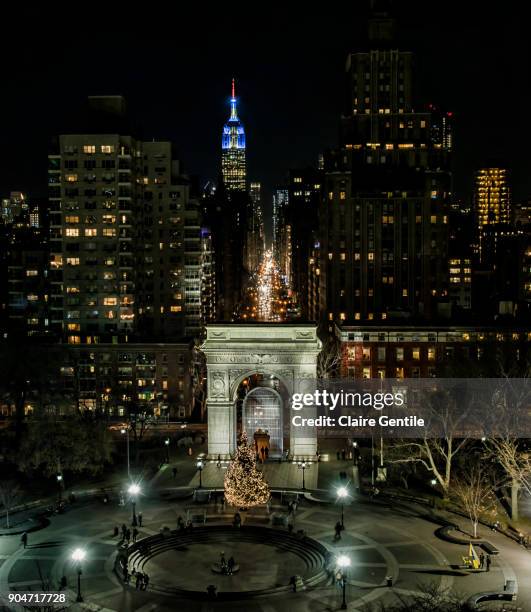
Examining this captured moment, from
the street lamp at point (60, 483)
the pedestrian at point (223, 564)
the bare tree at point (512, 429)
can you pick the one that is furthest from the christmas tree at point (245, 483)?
the bare tree at point (512, 429)

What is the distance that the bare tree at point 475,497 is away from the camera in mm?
55219

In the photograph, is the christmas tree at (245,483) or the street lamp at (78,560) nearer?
the street lamp at (78,560)

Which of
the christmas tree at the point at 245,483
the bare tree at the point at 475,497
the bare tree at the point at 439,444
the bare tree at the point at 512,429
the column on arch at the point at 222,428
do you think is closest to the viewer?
the bare tree at the point at 475,497

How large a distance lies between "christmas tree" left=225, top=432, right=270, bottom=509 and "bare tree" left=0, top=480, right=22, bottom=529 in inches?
638

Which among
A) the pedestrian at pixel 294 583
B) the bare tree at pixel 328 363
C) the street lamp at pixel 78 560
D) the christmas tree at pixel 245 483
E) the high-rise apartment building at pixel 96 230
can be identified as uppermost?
the high-rise apartment building at pixel 96 230

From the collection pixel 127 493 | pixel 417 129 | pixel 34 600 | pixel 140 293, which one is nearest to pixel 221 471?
pixel 127 493

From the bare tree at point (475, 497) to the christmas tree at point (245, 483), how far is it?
570 inches

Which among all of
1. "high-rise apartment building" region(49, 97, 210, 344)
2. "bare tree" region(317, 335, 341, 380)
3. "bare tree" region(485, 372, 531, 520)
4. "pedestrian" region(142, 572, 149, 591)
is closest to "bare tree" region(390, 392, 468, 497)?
"bare tree" region(485, 372, 531, 520)

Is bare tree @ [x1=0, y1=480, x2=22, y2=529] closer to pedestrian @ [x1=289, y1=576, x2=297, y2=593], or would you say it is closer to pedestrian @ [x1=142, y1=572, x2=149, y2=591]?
pedestrian @ [x1=142, y1=572, x2=149, y2=591]

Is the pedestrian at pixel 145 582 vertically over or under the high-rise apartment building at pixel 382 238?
under

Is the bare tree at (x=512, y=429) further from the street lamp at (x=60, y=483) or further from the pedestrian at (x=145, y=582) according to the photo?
the street lamp at (x=60, y=483)

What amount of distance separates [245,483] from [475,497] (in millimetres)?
16722

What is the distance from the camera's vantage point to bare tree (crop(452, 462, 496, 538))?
55.2 meters

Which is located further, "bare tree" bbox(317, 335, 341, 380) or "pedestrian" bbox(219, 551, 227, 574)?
"bare tree" bbox(317, 335, 341, 380)
